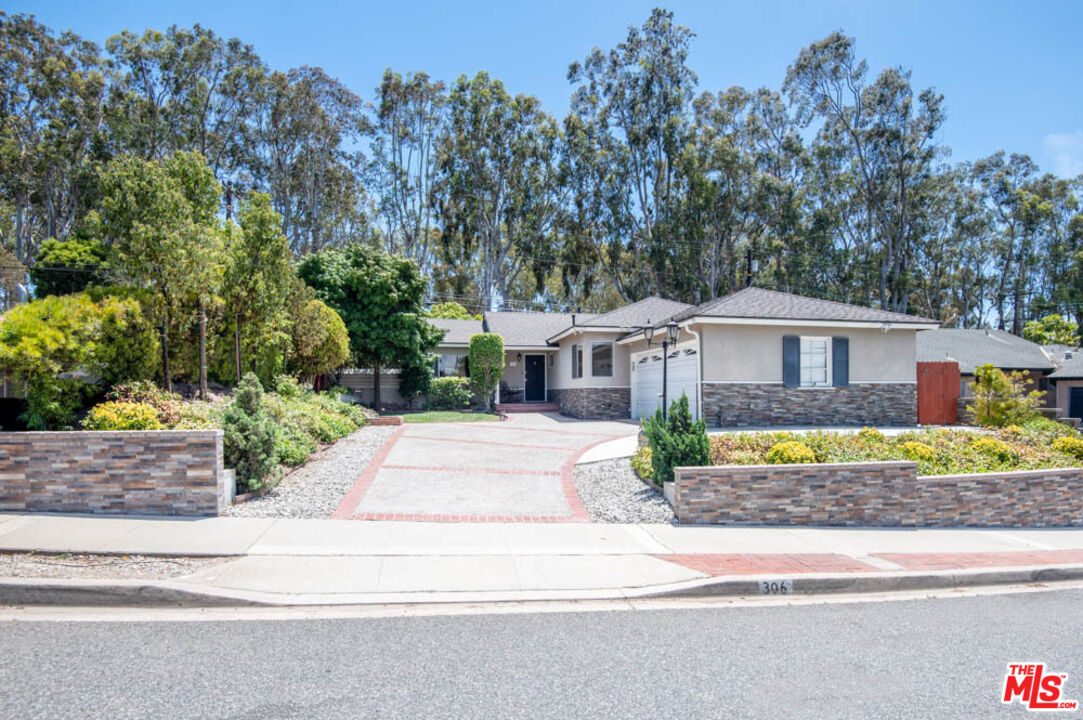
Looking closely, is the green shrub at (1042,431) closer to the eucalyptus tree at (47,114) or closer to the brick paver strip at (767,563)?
the brick paver strip at (767,563)

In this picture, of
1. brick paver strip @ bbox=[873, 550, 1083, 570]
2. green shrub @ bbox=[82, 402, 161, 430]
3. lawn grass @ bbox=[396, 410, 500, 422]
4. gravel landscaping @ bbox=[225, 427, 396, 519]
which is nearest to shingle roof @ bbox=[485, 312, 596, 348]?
lawn grass @ bbox=[396, 410, 500, 422]

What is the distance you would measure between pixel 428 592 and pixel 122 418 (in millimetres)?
5438

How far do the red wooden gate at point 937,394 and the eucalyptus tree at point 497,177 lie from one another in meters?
23.4

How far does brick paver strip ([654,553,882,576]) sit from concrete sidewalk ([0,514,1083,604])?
0.8 inches

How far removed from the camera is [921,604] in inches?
219

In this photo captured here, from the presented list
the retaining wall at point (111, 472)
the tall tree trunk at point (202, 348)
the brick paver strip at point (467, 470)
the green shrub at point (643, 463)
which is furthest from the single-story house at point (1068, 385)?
the retaining wall at point (111, 472)

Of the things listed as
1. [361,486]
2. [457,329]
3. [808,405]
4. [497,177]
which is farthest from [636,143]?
[361,486]

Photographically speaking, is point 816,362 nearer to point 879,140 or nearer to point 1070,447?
point 1070,447

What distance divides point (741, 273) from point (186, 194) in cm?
3275

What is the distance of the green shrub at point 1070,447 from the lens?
440 inches

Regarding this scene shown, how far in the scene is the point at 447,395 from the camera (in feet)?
72.2

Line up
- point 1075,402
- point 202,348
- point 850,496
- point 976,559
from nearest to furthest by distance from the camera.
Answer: point 976,559, point 850,496, point 202,348, point 1075,402

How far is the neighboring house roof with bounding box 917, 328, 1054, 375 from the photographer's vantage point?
24.7 meters

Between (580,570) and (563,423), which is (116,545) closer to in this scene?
(580,570)
